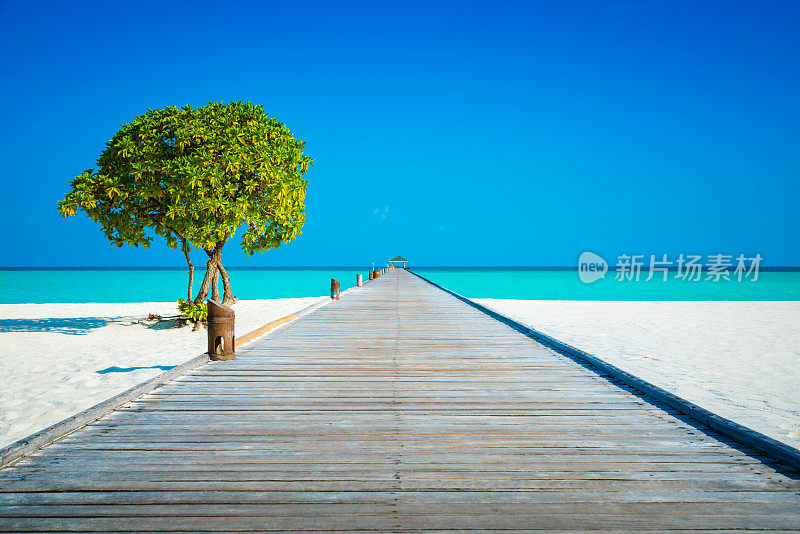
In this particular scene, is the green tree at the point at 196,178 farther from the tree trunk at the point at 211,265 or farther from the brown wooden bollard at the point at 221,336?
the brown wooden bollard at the point at 221,336

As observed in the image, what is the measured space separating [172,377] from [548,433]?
3.71 metres

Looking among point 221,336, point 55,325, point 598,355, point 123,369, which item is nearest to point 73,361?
point 123,369

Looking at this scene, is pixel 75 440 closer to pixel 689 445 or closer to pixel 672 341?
pixel 689 445

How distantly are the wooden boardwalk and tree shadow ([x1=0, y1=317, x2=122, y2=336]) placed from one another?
12.4m

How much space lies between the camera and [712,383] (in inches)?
322

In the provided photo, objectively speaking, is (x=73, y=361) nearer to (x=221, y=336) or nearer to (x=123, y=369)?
(x=123, y=369)

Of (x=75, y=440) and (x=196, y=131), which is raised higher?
(x=196, y=131)

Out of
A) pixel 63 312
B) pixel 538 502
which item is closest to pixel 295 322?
pixel 538 502

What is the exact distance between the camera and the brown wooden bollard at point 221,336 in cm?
624

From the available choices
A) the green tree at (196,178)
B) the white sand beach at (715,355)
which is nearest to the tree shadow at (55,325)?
the green tree at (196,178)

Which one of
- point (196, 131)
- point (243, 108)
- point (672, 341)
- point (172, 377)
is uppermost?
point (243, 108)

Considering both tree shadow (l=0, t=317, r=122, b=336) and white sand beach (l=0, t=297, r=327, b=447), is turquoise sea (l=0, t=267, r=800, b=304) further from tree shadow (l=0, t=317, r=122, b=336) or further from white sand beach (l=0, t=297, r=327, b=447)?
white sand beach (l=0, t=297, r=327, b=447)

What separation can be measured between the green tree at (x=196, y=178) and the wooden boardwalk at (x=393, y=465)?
297 inches

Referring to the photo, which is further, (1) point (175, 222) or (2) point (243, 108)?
(2) point (243, 108)
